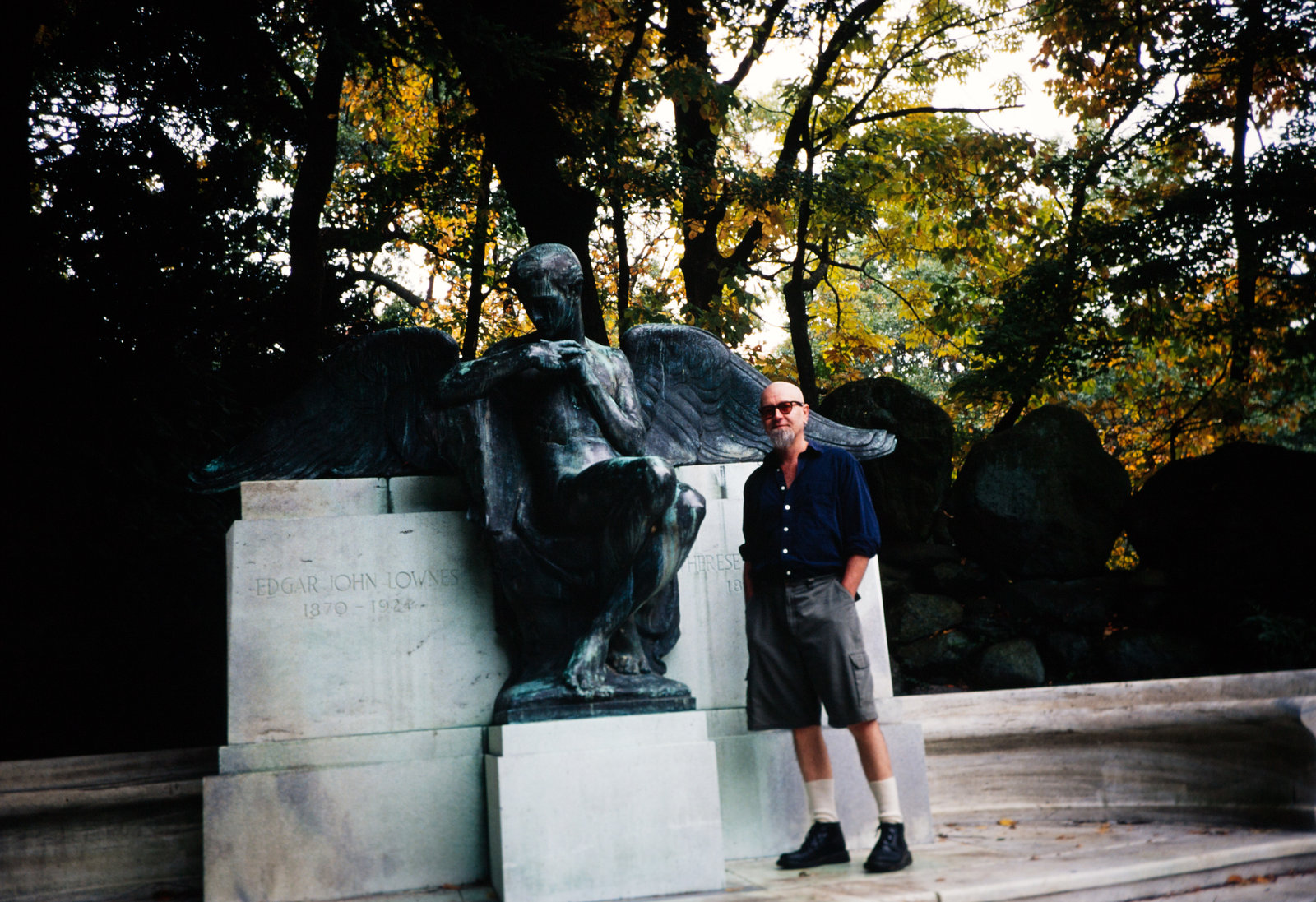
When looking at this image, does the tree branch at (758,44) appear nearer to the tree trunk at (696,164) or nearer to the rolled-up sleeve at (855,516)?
the tree trunk at (696,164)

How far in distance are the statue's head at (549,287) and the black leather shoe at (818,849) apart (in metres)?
2.39

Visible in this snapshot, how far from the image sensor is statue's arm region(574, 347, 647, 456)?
15.0 ft

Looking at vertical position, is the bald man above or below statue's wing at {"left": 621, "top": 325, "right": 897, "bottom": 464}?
below

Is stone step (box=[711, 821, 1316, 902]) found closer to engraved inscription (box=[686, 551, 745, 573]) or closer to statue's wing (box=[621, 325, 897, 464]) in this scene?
engraved inscription (box=[686, 551, 745, 573])

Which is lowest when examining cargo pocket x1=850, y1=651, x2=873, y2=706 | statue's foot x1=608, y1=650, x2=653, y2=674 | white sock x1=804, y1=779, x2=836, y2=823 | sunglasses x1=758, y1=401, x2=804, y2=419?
white sock x1=804, y1=779, x2=836, y2=823

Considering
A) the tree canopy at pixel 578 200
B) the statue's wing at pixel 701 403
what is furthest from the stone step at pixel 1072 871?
the tree canopy at pixel 578 200

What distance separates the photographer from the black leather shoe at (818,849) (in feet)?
13.5

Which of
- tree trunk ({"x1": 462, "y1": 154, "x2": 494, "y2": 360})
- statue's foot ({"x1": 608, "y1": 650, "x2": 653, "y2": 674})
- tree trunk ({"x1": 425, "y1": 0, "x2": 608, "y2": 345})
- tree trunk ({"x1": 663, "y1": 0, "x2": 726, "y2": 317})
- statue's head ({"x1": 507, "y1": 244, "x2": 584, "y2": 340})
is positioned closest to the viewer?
statue's foot ({"x1": 608, "y1": 650, "x2": 653, "y2": 674})

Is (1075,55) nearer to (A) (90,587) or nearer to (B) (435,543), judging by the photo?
(B) (435,543)

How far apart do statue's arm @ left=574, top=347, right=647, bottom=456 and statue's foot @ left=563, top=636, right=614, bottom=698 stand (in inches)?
35.5

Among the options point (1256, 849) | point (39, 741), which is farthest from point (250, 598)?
point (1256, 849)

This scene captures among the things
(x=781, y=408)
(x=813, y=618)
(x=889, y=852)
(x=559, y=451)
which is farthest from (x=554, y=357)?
(x=889, y=852)

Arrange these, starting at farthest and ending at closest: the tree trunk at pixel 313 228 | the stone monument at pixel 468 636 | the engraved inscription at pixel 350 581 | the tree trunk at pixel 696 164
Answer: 1. the tree trunk at pixel 696 164
2. the tree trunk at pixel 313 228
3. the engraved inscription at pixel 350 581
4. the stone monument at pixel 468 636

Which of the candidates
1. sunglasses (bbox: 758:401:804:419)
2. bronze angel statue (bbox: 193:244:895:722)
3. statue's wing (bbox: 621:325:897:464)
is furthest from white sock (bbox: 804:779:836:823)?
statue's wing (bbox: 621:325:897:464)
